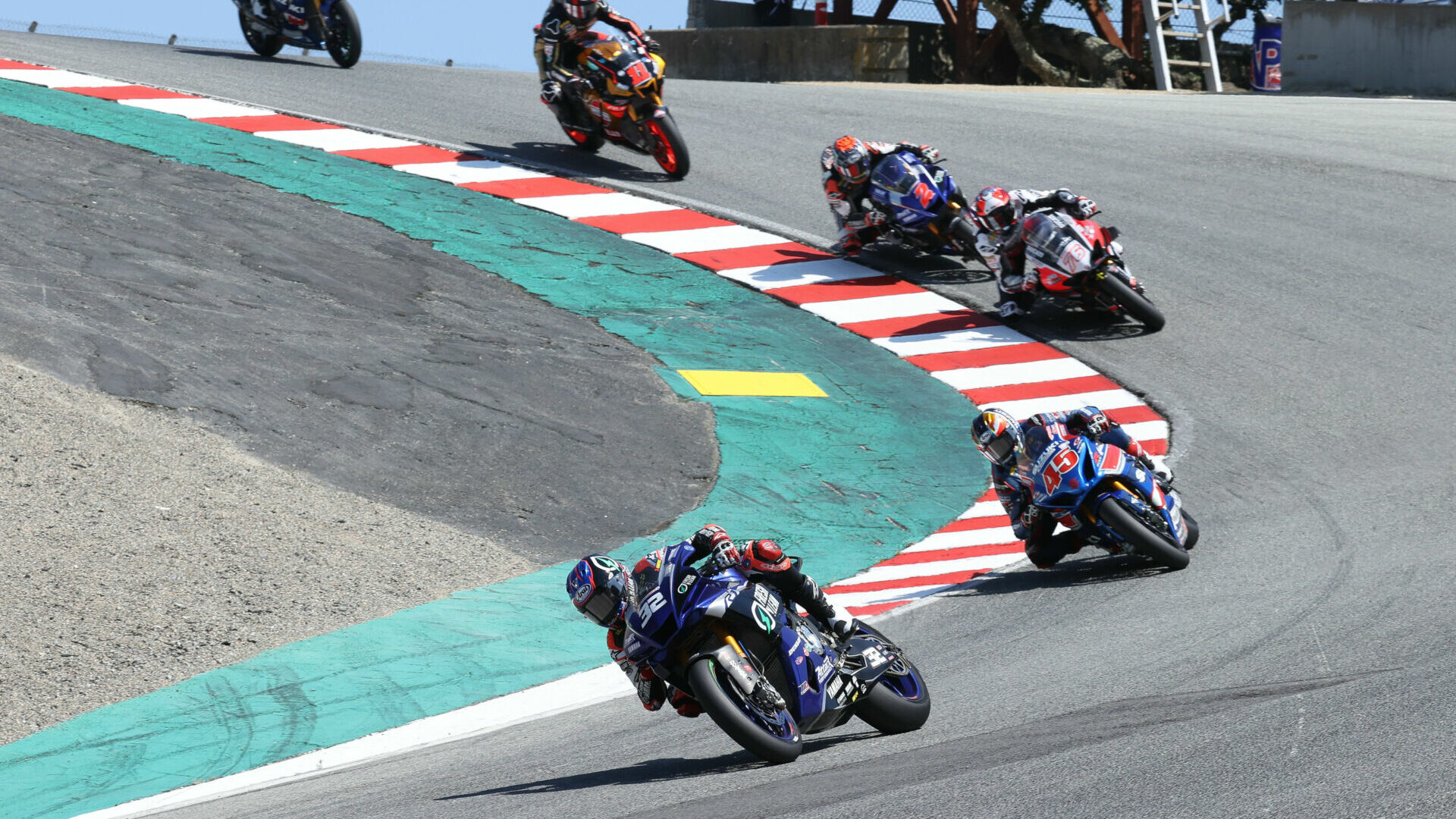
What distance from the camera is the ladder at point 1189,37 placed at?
98.3 ft

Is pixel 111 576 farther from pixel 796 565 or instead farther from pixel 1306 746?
pixel 1306 746

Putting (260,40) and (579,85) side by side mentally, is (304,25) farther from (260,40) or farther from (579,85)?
(579,85)

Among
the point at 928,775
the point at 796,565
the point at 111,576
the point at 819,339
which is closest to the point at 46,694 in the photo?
the point at 111,576

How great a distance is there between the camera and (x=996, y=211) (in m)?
15.3

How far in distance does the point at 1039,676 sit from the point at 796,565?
Result: 54.6 inches

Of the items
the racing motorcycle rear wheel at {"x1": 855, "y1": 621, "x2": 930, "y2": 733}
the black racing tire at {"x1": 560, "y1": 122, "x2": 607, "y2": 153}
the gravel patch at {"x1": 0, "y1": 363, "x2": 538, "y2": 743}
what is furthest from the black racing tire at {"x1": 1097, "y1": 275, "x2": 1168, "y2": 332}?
the racing motorcycle rear wheel at {"x1": 855, "y1": 621, "x2": 930, "y2": 733}

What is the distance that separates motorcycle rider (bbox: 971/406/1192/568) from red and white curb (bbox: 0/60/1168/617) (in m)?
0.60

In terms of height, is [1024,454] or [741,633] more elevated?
[741,633]

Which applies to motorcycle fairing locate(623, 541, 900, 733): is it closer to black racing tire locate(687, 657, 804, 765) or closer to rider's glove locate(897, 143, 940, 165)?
black racing tire locate(687, 657, 804, 765)

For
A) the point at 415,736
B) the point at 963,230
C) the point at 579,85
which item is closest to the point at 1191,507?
the point at 415,736

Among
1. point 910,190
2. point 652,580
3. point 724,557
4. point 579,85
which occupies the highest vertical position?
point 579,85

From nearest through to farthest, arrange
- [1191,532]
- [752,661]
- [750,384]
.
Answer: [752,661] < [1191,532] < [750,384]

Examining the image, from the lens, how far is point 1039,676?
6711mm

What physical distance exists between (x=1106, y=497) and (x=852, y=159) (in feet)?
28.2
